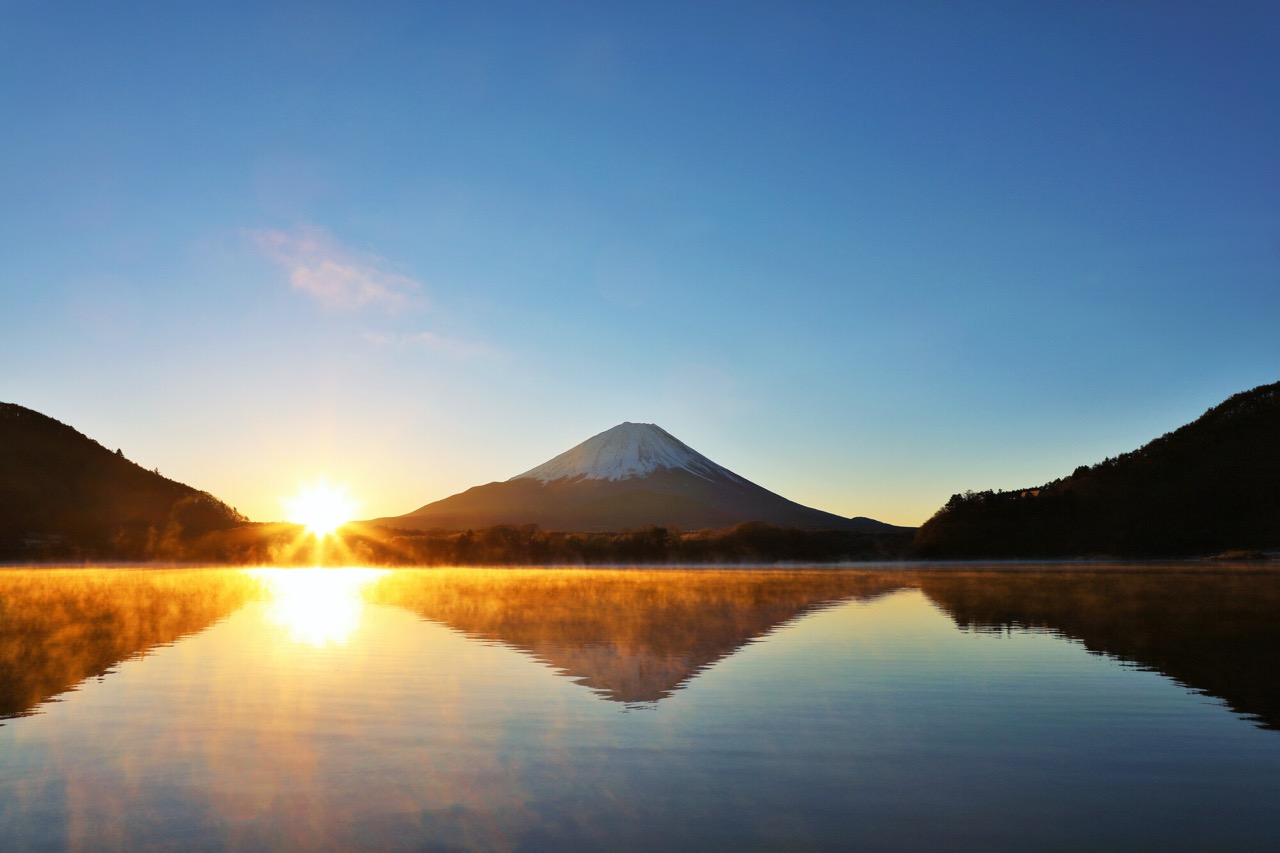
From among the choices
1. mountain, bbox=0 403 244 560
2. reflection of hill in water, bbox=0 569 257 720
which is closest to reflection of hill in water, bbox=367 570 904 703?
reflection of hill in water, bbox=0 569 257 720

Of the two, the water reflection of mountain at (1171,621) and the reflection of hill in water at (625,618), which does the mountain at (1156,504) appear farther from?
the reflection of hill in water at (625,618)

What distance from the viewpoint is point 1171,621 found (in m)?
29.5

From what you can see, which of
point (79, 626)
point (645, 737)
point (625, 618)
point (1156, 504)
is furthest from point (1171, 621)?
point (1156, 504)

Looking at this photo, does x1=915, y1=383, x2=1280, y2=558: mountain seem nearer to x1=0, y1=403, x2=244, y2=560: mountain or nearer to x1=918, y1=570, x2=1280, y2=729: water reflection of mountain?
x1=918, y1=570, x2=1280, y2=729: water reflection of mountain

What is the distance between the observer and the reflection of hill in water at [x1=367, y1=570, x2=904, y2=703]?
1966 cm

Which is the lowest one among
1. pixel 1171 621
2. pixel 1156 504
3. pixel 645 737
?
pixel 645 737

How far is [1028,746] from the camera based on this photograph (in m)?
12.4

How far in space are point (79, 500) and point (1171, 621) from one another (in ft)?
544

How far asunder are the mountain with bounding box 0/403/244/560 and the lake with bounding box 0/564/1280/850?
127 m

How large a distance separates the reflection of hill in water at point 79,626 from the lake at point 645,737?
0.20m

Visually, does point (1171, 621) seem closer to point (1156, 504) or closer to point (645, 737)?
point (645, 737)

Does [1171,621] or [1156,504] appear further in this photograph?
[1156,504]

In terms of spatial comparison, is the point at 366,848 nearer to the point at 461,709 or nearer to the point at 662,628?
the point at 461,709

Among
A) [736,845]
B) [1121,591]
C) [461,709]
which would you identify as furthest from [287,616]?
[1121,591]
